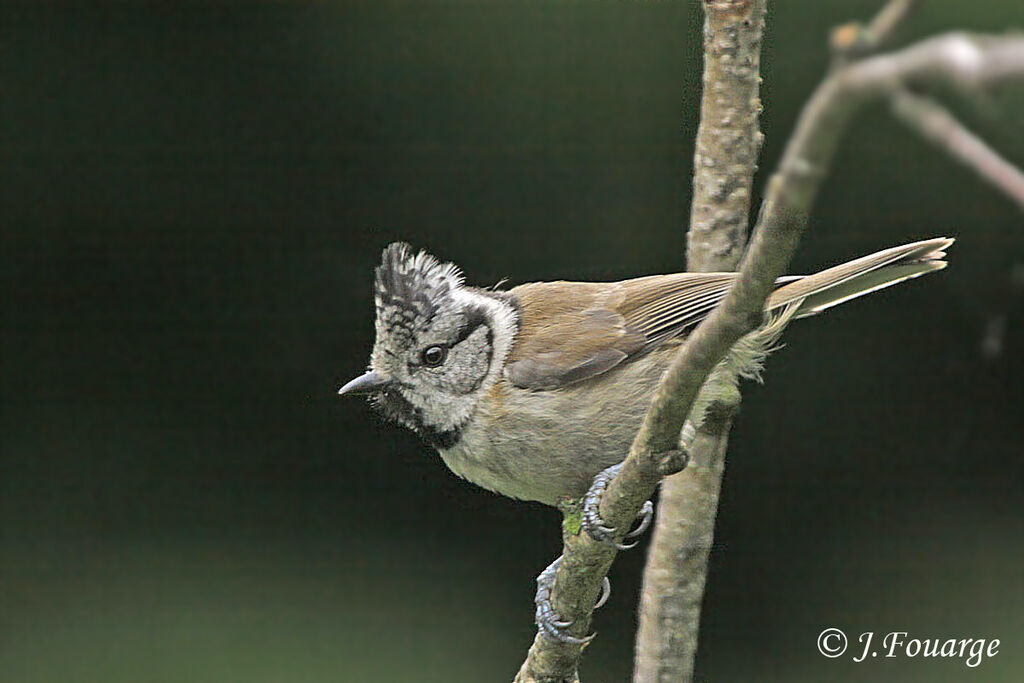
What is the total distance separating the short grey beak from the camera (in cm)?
250

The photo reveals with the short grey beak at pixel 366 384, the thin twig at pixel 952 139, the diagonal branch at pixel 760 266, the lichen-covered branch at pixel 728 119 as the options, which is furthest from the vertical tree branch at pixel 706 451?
the thin twig at pixel 952 139

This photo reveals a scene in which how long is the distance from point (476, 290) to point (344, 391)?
420 mm

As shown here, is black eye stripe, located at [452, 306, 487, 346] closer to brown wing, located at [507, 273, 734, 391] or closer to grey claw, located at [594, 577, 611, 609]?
brown wing, located at [507, 273, 734, 391]

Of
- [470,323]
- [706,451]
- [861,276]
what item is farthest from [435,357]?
[861,276]

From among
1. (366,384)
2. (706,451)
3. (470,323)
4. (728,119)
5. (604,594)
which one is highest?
(728,119)

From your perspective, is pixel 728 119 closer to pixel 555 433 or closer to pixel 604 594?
pixel 555 433

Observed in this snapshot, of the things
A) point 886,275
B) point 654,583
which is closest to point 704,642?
point 654,583

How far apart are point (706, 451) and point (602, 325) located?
375 mm

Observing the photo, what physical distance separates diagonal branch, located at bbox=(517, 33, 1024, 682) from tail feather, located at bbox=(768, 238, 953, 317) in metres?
0.71

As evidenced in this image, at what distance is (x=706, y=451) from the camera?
2.48 metres

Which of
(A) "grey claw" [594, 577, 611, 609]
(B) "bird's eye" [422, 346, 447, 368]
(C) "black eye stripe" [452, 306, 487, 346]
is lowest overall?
(A) "grey claw" [594, 577, 611, 609]

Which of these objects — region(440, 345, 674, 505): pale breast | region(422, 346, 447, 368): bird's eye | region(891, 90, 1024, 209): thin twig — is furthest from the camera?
region(422, 346, 447, 368): bird's eye

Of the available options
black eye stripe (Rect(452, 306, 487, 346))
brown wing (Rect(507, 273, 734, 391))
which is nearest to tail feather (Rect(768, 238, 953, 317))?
brown wing (Rect(507, 273, 734, 391))

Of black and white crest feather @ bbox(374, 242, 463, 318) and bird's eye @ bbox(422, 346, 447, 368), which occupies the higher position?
black and white crest feather @ bbox(374, 242, 463, 318)
